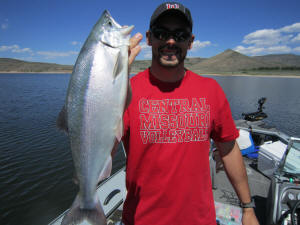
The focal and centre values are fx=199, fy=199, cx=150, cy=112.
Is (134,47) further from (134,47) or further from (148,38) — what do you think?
(148,38)

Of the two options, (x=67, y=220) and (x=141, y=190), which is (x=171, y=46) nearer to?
(x=141, y=190)

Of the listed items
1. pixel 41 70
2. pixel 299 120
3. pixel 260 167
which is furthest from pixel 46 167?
pixel 41 70

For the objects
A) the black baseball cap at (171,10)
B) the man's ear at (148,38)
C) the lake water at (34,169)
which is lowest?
the lake water at (34,169)

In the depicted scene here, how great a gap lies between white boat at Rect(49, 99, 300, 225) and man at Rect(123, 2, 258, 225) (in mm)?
2085

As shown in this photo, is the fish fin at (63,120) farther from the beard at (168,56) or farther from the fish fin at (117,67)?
the beard at (168,56)

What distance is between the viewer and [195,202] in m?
1.92

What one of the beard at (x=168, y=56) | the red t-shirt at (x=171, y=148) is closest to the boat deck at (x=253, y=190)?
the red t-shirt at (x=171, y=148)

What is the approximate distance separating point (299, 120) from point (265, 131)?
15.7 metres

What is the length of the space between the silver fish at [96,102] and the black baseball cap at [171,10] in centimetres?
57

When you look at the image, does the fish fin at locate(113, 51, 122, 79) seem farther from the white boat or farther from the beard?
the white boat

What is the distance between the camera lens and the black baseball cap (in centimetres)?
199

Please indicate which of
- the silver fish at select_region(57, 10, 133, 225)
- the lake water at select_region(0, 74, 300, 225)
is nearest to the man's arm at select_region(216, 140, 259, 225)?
the silver fish at select_region(57, 10, 133, 225)

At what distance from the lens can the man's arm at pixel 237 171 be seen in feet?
7.14

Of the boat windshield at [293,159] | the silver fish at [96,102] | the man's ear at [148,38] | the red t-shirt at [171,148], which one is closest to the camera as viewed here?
the silver fish at [96,102]
